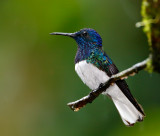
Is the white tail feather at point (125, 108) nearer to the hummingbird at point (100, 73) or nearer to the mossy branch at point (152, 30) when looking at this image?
the hummingbird at point (100, 73)

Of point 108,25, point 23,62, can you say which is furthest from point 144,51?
point 23,62

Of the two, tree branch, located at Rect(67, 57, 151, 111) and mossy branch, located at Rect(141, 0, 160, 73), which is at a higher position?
mossy branch, located at Rect(141, 0, 160, 73)

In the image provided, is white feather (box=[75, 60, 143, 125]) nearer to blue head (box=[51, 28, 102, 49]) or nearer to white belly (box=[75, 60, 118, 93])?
white belly (box=[75, 60, 118, 93])

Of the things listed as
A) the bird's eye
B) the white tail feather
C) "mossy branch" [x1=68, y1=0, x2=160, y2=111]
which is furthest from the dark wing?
"mossy branch" [x1=68, y1=0, x2=160, y2=111]

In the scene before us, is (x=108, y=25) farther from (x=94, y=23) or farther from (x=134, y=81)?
(x=134, y=81)

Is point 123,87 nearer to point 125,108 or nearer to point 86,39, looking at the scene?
point 125,108

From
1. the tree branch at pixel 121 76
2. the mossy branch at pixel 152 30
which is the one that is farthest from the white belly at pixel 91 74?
the mossy branch at pixel 152 30

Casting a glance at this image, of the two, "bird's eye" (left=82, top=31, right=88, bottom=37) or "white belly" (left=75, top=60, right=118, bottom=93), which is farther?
"bird's eye" (left=82, top=31, right=88, bottom=37)
